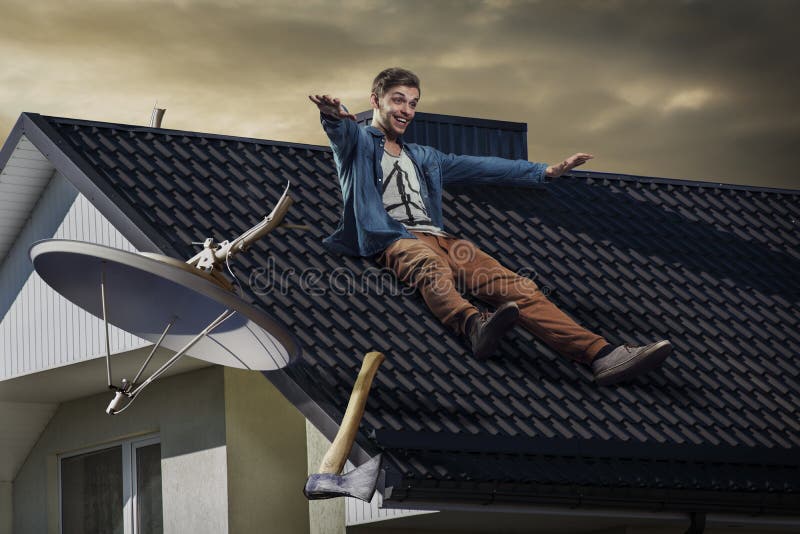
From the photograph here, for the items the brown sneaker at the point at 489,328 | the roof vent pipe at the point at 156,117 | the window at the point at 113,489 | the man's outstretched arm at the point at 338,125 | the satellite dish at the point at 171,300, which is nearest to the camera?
the satellite dish at the point at 171,300

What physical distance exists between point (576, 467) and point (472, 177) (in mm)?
3870

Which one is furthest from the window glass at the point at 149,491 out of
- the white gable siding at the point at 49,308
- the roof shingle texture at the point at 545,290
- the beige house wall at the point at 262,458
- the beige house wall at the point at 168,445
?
the roof shingle texture at the point at 545,290

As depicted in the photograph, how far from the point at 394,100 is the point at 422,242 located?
A: 1.36 m

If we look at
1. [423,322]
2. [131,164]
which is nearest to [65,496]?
[131,164]

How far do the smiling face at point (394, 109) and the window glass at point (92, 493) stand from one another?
3.96 m

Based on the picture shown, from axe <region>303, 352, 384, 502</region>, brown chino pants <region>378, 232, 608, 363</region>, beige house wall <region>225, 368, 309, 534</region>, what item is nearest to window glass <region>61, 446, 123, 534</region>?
beige house wall <region>225, 368, 309, 534</region>

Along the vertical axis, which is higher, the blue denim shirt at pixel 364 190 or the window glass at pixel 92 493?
the blue denim shirt at pixel 364 190

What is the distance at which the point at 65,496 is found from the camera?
46.9 ft

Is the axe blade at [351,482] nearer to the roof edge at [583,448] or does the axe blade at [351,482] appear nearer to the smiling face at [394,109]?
the roof edge at [583,448]

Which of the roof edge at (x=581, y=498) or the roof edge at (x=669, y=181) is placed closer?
the roof edge at (x=581, y=498)

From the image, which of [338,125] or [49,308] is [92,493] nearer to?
[49,308]

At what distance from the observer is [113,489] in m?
13.7

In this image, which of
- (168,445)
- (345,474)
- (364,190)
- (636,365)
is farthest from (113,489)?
(636,365)

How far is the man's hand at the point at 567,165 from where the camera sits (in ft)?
43.9
